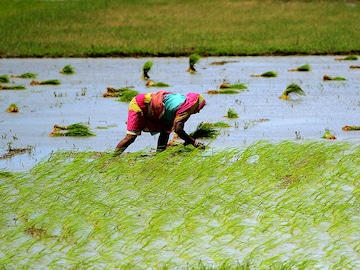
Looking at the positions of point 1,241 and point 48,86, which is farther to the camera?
point 48,86

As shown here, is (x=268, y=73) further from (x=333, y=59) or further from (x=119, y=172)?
(x=119, y=172)

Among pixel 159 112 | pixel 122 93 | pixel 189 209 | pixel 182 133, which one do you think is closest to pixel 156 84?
pixel 122 93

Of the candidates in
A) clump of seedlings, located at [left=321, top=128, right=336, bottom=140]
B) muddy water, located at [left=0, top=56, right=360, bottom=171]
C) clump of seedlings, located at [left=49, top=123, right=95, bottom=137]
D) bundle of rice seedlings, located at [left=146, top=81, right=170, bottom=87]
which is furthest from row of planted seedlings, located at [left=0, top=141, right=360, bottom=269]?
bundle of rice seedlings, located at [left=146, top=81, right=170, bottom=87]

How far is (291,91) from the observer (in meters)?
10.8

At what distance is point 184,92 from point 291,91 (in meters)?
1.50

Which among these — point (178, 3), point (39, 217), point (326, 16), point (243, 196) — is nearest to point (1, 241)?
point (39, 217)

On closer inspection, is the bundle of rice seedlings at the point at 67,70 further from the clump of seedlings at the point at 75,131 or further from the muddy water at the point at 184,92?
the clump of seedlings at the point at 75,131

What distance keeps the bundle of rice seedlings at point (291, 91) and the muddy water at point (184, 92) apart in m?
0.08

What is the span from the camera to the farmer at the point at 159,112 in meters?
7.21

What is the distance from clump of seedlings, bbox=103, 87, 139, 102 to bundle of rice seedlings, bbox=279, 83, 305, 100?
182 centimetres

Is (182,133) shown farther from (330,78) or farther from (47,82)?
(47,82)

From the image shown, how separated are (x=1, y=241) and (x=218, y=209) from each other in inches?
55.6

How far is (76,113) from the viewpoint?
10.0m

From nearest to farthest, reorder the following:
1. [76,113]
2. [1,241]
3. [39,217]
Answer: [1,241], [39,217], [76,113]
